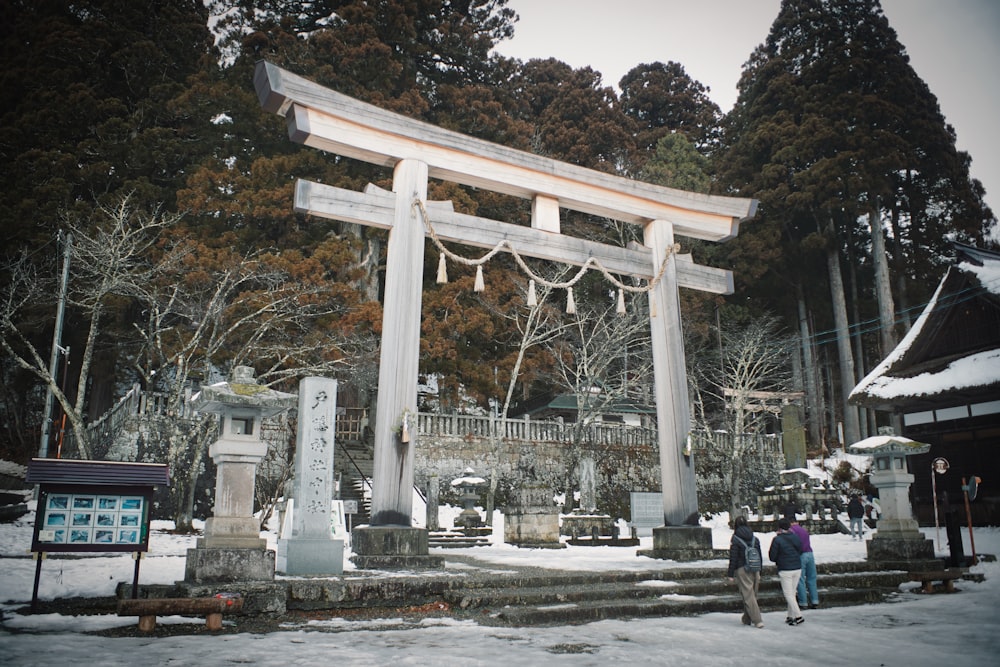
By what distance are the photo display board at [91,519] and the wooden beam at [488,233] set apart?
446 cm

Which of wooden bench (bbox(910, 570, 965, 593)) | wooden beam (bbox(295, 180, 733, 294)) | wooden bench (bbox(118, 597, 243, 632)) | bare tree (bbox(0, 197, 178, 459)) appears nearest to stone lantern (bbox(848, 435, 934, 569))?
wooden bench (bbox(910, 570, 965, 593))

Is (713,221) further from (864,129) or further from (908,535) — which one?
(864,129)

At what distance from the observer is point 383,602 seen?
22.8ft

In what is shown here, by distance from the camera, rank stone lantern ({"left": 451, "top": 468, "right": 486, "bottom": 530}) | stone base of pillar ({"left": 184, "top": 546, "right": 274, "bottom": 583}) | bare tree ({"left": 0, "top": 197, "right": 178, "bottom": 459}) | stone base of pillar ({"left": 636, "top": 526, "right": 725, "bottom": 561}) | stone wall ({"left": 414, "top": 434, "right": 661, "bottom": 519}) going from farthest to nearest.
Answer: stone wall ({"left": 414, "top": 434, "right": 661, "bottom": 519}) → stone lantern ({"left": 451, "top": 468, "right": 486, "bottom": 530}) → bare tree ({"left": 0, "top": 197, "right": 178, "bottom": 459}) → stone base of pillar ({"left": 636, "top": 526, "right": 725, "bottom": 561}) → stone base of pillar ({"left": 184, "top": 546, "right": 274, "bottom": 583})

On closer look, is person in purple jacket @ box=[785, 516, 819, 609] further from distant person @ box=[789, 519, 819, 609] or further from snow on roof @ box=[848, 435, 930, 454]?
snow on roof @ box=[848, 435, 930, 454]

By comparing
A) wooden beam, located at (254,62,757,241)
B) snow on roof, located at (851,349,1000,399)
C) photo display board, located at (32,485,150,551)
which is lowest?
photo display board, located at (32,485,150,551)

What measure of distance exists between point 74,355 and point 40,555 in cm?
1880

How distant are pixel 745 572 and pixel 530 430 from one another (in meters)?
15.5

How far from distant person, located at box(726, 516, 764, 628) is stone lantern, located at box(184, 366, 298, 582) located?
4792mm

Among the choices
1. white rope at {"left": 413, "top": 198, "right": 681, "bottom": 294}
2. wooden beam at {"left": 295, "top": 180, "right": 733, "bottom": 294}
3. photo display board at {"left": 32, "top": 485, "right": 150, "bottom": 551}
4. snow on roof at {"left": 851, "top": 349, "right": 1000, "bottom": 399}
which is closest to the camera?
photo display board at {"left": 32, "top": 485, "right": 150, "bottom": 551}

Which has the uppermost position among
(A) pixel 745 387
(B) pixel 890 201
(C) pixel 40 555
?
(B) pixel 890 201

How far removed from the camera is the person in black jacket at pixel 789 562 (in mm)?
6566

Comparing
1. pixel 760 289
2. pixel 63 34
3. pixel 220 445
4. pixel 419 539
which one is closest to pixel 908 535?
pixel 419 539

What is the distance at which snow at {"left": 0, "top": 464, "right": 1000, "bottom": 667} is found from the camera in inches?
189
